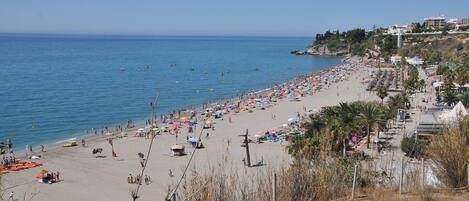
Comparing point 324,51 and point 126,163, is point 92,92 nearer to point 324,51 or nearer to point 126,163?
point 126,163

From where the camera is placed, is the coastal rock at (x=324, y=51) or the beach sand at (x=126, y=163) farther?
the coastal rock at (x=324, y=51)

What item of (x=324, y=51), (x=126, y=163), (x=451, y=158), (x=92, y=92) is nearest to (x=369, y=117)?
(x=126, y=163)

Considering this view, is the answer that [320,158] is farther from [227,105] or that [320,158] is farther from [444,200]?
[227,105]

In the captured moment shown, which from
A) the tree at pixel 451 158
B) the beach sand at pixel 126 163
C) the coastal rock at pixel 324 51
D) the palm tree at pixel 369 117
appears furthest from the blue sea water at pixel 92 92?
the coastal rock at pixel 324 51

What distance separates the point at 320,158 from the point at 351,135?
Result: 18.4 metres

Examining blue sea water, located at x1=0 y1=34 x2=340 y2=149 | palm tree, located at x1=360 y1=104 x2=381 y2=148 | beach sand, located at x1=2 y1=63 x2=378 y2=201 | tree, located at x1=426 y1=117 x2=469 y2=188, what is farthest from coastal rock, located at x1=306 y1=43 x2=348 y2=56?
tree, located at x1=426 y1=117 x2=469 y2=188

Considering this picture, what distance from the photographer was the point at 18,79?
255ft

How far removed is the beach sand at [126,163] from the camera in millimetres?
22531

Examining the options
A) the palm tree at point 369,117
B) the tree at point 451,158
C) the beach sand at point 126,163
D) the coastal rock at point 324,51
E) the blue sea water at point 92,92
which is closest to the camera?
the tree at point 451,158

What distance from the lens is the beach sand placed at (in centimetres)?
2253

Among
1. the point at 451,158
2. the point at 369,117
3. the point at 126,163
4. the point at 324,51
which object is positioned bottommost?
the point at 126,163

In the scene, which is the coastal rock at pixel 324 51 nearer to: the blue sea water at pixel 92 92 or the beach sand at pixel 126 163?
the blue sea water at pixel 92 92

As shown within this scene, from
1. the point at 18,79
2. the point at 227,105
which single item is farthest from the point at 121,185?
the point at 18,79

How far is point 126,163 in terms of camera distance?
94.0 ft
